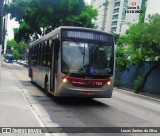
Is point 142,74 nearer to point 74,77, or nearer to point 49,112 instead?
point 74,77

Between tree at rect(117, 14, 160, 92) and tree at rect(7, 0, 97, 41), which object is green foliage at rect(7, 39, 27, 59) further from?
tree at rect(117, 14, 160, 92)

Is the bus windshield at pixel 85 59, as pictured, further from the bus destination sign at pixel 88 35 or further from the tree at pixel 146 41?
the tree at pixel 146 41

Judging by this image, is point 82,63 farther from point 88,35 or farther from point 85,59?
point 88,35

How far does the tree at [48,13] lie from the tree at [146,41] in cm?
2347

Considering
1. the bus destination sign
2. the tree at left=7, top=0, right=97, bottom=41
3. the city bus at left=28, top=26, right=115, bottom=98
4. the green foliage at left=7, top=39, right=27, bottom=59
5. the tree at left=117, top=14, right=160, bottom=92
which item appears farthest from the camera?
the green foliage at left=7, top=39, right=27, bottom=59

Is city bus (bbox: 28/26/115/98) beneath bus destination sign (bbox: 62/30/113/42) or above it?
beneath

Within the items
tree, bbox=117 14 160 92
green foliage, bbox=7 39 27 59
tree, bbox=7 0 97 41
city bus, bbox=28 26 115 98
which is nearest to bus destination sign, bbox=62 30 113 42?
city bus, bbox=28 26 115 98

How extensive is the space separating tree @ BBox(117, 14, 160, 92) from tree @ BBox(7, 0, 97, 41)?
77.0 feet

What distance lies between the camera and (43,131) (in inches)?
347

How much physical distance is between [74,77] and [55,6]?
125 ft

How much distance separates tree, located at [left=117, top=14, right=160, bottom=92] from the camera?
2575cm

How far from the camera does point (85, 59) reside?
553 inches

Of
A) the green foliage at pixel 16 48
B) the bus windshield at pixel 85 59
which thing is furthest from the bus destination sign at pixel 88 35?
the green foliage at pixel 16 48

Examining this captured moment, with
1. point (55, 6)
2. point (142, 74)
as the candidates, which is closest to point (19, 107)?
point (142, 74)
